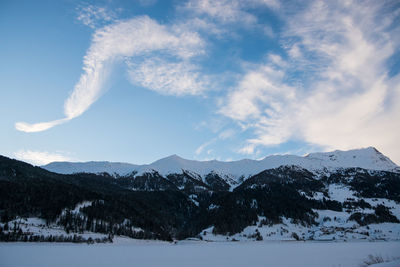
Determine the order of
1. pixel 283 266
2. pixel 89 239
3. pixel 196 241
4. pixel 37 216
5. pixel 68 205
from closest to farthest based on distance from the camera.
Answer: pixel 283 266 → pixel 89 239 → pixel 37 216 → pixel 68 205 → pixel 196 241

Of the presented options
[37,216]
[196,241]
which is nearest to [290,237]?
[196,241]

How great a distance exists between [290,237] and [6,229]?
173 meters

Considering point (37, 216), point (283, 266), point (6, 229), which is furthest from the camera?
point (37, 216)

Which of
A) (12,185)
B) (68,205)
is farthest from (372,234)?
(12,185)

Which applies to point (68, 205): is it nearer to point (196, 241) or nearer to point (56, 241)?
point (56, 241)

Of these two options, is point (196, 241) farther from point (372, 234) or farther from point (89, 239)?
point (372, 234)

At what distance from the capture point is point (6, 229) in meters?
134

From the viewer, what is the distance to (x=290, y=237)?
638ft

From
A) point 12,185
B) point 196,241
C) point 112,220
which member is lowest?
point 196,241

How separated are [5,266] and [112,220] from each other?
140769 millimetres

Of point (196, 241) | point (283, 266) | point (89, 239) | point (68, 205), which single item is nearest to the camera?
point (283, 266)

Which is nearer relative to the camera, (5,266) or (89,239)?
(5,266)

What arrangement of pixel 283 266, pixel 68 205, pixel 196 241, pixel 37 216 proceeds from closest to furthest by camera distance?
1. pixel 283 266
2. pixel 37 216
3. pixel 68 205
4. pixel 196 241

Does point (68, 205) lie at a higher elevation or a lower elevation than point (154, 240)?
higher
